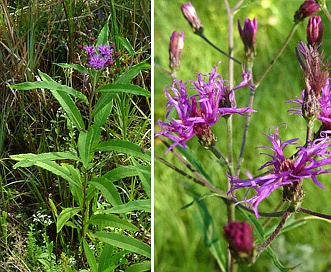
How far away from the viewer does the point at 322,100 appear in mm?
616

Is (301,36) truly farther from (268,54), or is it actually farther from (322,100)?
(322,100)

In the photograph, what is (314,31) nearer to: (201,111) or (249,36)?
(249,36)

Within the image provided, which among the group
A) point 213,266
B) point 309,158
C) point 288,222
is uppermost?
point 309,158

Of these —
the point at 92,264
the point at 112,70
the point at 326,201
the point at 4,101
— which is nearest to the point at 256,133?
the point at 326,201

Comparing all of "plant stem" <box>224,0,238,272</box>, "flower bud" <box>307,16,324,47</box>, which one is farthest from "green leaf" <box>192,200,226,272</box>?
"flower bud" <box>307,16,324,47</box>

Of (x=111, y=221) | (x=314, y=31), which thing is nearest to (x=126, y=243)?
(x=111, y=221)

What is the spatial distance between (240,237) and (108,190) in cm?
34

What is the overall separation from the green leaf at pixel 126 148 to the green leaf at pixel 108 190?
48 millimetres

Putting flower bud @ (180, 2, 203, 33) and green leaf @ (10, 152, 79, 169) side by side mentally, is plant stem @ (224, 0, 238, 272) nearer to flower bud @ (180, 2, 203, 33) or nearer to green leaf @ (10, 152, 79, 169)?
flower bud @ (180, 2, 203, 33)

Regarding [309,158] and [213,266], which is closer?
[309,158]

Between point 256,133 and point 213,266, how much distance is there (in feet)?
0.88

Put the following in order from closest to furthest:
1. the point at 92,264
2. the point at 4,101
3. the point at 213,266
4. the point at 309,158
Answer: the point at 309,158 → the point at 92,264 → the point at 213,266 → the point at 4,101

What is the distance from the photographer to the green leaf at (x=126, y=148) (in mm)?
778

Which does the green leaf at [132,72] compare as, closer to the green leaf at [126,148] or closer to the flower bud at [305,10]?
the green leaf at [126,148]
